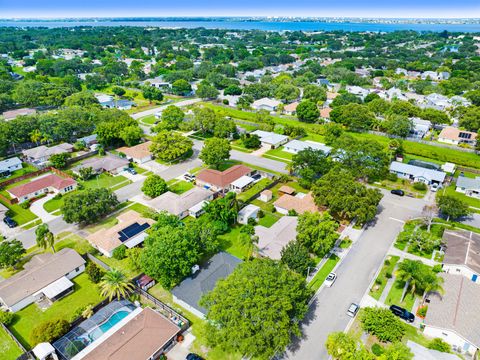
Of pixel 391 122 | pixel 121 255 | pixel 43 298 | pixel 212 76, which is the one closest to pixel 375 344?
pixel 121 255

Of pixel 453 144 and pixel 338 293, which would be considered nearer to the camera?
pixel 338 293

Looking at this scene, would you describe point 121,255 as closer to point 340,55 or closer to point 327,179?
point 327,179

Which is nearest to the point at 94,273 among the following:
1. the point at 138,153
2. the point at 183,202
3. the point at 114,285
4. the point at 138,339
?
the point at 114,285

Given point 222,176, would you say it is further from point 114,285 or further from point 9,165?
point 9,165

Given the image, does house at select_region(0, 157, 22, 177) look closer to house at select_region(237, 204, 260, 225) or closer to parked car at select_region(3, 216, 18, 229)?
parked car at select_region(3, 216, 18, 229)

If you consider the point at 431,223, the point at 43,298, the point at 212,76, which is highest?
the point at 212,76

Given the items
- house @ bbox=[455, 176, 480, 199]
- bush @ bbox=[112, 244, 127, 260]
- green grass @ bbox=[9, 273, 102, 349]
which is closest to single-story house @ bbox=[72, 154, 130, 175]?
bush @ bbox=[112, 244, 127, 260]
